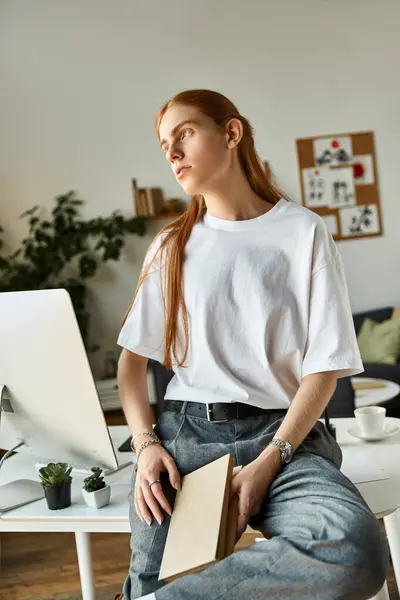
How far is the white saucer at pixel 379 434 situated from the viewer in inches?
79.7

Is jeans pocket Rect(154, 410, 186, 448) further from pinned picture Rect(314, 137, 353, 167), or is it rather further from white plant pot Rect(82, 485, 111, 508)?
pinned picture Rect(314, 137, 353, 167)

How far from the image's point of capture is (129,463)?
6.66 feet

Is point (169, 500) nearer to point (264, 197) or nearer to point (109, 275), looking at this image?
point (264, 197)

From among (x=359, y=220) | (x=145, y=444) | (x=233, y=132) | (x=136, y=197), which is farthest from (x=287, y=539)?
(x=359, y=220)

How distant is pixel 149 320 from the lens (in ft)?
5.86

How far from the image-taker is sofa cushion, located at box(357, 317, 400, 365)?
5000 mm

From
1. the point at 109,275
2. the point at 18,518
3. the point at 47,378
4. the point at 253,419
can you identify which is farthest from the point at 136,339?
the point at 109,275

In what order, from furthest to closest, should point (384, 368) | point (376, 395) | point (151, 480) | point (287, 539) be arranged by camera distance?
point (384, 368) < point (376, 395) < point (151, 480) < point (287, 539)

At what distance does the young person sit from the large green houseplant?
3.71 meters

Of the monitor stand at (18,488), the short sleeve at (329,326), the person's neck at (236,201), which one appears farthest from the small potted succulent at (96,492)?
the person's neck at (236,201)

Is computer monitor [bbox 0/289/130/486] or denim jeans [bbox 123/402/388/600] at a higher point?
computer monitor [bbox 0/289/130/486]

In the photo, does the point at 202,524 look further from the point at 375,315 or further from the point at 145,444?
the point at 375,315

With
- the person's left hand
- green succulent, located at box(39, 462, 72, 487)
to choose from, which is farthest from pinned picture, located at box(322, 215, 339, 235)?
the person's left hand

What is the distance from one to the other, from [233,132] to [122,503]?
85 cm
